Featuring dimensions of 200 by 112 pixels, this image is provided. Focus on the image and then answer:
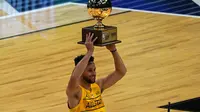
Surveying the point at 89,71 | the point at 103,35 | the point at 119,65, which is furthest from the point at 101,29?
the point at 119,65

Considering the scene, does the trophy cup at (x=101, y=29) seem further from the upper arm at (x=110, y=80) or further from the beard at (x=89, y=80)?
the upper arm at (x=110, y=80)

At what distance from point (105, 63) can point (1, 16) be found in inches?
155

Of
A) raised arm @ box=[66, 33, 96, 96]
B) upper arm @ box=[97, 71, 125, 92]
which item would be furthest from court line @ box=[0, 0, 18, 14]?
raised arm @ box=[66, 33, 96, 96]

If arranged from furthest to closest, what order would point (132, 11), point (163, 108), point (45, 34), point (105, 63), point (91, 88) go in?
point (132, 11)
point (45, 34)
point (105, 63)
point (163, 108)
point (91, 88)

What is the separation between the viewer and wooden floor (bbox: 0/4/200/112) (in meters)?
10.0

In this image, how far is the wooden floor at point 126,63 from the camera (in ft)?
33.0

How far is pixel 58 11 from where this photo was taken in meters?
15.2

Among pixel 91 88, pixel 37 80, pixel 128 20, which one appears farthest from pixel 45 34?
pixel 91 88

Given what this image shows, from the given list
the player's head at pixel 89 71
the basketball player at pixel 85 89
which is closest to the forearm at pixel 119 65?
the basketball player at pixel 85 89

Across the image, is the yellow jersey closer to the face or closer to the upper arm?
the face

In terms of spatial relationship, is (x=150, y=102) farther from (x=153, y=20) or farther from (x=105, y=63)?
(x=153, y=20)

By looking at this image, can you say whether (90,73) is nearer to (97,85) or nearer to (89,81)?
(89,81)

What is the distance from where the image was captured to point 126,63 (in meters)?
11.6

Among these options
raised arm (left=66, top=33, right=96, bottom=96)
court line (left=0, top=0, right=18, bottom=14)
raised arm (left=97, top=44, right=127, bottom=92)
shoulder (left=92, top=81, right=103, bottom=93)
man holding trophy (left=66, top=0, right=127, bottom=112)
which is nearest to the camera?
raised arm (left=66, top=33, right=96, bottom=96)
